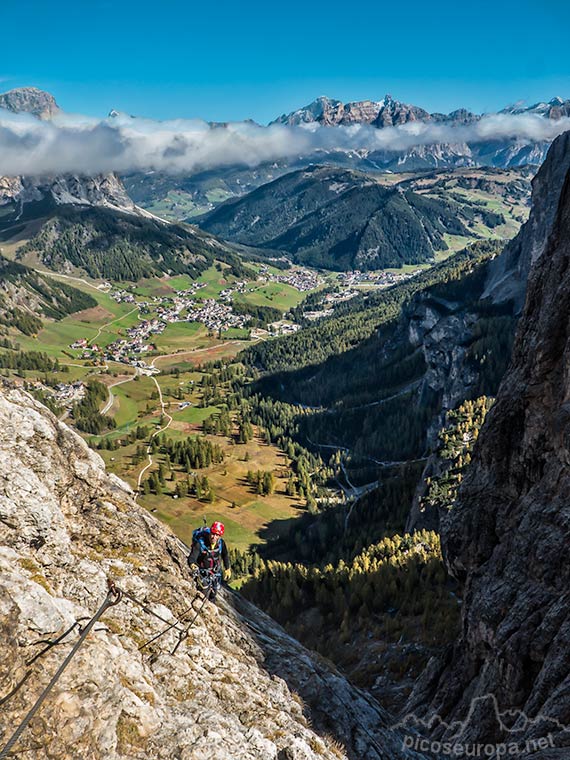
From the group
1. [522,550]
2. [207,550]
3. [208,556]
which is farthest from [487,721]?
[207,550]

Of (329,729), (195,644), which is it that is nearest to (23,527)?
(195,644)

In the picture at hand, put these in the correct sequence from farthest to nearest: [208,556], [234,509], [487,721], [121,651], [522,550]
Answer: [234,509] < [522,550] < [487,721] < [208,556] < [121,651]

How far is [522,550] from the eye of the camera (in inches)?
1045

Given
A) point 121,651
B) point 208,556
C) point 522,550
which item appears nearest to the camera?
point 121,651

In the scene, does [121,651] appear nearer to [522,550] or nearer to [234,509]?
[522,550]

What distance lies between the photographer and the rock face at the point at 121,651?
13.4 m

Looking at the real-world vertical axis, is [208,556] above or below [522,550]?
below

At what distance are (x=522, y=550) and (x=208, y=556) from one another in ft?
57.4

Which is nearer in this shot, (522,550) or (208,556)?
(208,556)

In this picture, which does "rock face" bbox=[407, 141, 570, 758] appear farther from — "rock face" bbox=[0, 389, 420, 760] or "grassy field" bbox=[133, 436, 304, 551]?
"grassy field" bbox=[133, 436, 304, 551]

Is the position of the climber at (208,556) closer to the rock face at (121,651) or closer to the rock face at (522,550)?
the rock face at (121,651)

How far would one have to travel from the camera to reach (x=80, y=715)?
43.1 feet

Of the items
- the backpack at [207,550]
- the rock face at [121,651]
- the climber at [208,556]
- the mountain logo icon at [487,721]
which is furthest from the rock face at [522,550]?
the backpack at [207,550]

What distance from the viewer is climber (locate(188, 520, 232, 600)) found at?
2308 cm
